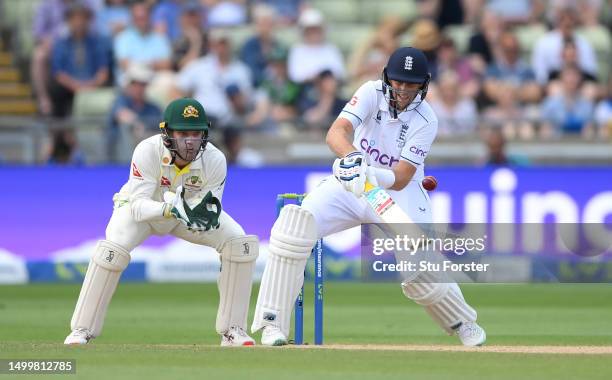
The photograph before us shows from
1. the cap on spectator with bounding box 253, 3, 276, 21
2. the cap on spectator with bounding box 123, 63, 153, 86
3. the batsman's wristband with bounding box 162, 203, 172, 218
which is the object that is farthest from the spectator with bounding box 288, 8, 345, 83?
the batsman's wristband with bounding box 162, 203, 172, 218

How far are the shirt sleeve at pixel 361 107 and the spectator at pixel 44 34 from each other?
886 cm

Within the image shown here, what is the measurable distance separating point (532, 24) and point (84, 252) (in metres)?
7.42

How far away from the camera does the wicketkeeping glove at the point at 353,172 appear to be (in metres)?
8.55

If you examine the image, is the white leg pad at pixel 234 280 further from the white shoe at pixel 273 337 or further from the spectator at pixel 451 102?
the spectator at pixel 451 102

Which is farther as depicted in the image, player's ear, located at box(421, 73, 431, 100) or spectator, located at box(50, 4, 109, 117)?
spectator, located at box(50, 4, 109, 117)

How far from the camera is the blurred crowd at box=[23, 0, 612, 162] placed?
16672mm

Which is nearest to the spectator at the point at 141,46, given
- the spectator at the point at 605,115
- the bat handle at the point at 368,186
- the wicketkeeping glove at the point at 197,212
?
the spectator at the point at 605,115

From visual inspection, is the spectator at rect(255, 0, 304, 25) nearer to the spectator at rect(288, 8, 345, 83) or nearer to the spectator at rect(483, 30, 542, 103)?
the spectator at rect(288, 8, 345, 83)

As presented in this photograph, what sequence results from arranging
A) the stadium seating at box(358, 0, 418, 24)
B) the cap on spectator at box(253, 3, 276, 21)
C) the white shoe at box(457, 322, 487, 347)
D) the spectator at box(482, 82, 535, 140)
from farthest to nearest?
the stadium seating at box(358, 0, 418, 24), the cap on spectator at box(253, 3, 276, 21), the spectator at box(482, 82, 535, 140), the white shoe at box(457, 322, 487, 347)

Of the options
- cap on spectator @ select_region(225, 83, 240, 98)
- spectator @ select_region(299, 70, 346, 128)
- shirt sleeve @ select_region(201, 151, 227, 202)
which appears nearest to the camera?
shirt sleeve @ select_region(201, 151, 227, 202)

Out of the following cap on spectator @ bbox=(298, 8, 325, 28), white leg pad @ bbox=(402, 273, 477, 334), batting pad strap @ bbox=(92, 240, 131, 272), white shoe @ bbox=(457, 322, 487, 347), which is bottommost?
white shoe @ bbox=(457, 322, 487, 347)

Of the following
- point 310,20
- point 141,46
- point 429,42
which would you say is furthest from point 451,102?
point 141,46

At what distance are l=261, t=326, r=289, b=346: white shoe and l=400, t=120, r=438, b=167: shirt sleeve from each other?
4.47ft

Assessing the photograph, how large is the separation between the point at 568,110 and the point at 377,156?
7.87 meters
